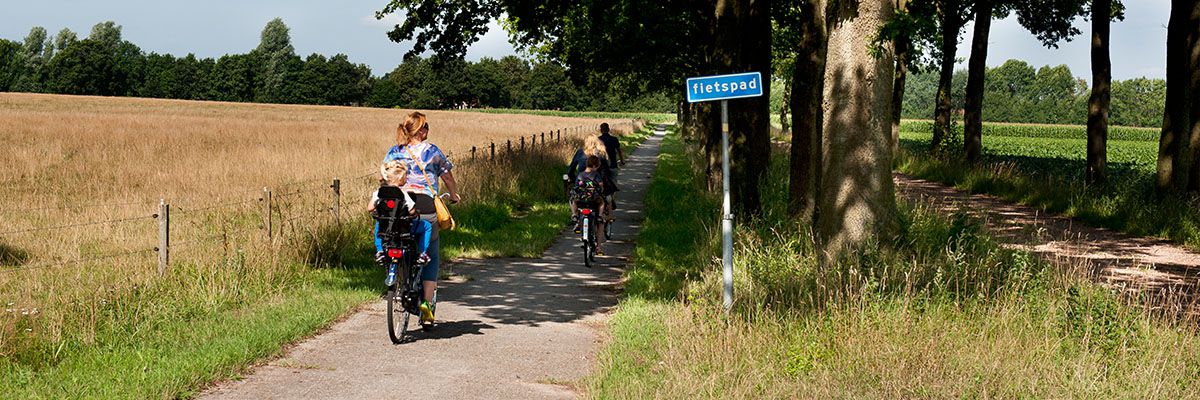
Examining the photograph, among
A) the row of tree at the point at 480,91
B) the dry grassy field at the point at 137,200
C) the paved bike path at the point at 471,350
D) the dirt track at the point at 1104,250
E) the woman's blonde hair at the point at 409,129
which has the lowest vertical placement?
the paved bike path at the point at 471,350

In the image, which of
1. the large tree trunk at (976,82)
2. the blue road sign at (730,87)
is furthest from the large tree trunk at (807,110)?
the large tree trunk at (976,82)

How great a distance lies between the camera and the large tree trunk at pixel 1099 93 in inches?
904

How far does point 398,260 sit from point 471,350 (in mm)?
831

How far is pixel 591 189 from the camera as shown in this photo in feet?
46.4

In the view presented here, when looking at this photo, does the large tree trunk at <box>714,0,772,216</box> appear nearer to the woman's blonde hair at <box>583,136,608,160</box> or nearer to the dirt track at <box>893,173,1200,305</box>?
the woman's blonde hair at <box>583,136,608,160</box>

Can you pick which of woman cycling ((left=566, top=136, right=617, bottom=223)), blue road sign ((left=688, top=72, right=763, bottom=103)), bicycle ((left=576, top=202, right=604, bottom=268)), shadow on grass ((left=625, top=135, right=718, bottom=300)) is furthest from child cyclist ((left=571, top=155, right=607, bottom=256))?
blue road sign ((left=688, top=72, right=763, bottom=103))

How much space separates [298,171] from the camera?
23.2 m

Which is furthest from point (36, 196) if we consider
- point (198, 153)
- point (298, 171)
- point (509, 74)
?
point (509, 74)

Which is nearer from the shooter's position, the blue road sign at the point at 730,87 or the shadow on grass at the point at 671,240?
the blue road sign at the point at 730,87

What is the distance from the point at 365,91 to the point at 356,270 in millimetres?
150361

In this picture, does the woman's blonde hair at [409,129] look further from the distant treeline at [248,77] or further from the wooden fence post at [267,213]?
the distant treeline at [248,77]

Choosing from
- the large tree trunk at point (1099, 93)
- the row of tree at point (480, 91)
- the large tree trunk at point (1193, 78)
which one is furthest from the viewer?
the row of tree at point (480, 91)

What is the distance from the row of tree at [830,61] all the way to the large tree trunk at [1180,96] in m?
0.02

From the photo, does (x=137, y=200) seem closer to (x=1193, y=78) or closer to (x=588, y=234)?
(x=588, y=234)
